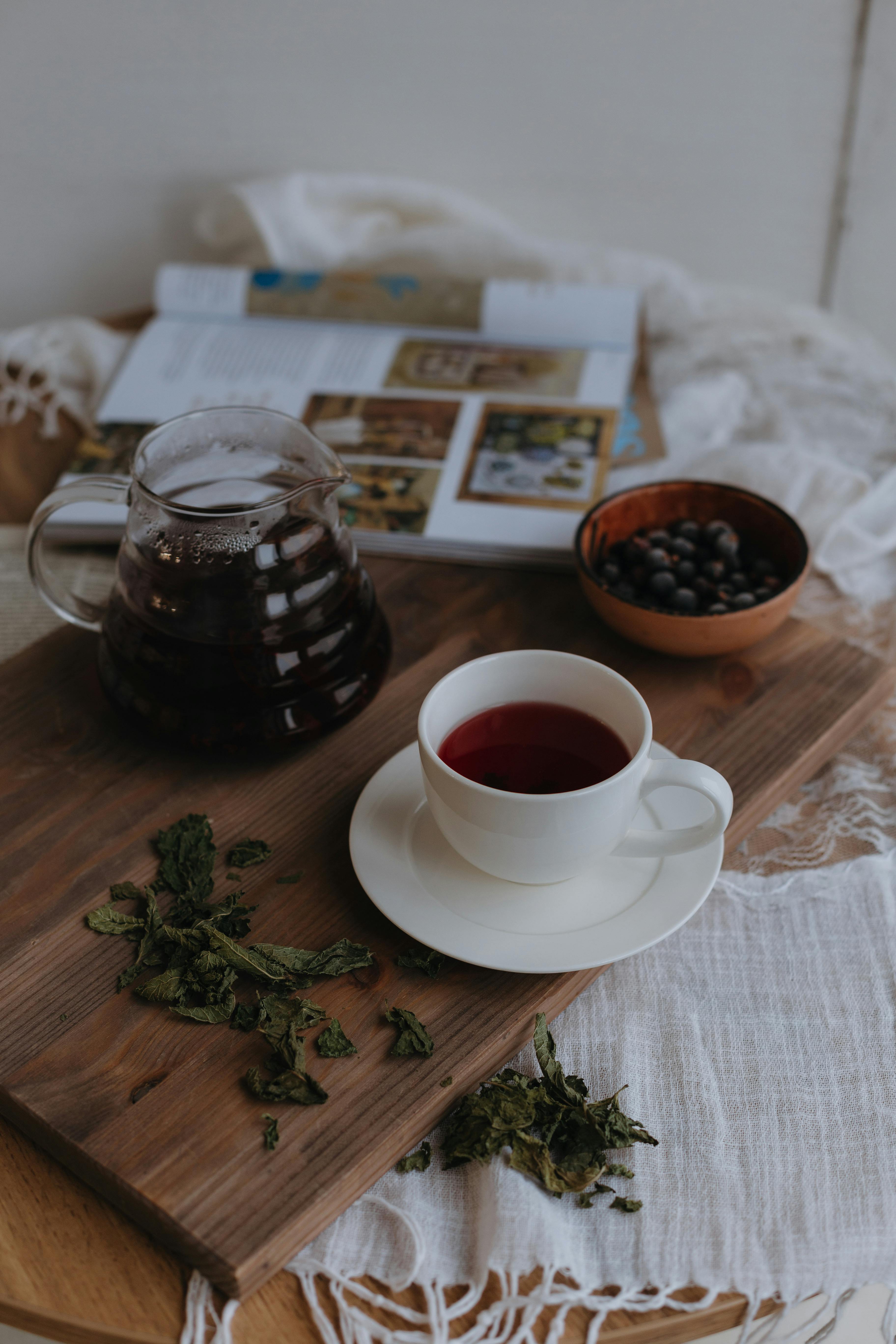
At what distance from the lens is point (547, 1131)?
0.58 meters

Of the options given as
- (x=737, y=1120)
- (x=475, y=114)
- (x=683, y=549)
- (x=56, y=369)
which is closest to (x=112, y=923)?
(x=737, y=1120)

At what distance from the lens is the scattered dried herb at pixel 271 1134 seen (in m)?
0.54

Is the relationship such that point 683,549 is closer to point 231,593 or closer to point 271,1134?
point 231,593

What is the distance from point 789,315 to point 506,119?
0.44 m

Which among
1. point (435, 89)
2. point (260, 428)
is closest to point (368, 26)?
point (435, 89)

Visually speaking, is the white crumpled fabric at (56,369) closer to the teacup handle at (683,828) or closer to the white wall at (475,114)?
the white wall at (475,114)

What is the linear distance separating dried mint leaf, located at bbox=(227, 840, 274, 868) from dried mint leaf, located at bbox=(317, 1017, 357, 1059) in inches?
5.3

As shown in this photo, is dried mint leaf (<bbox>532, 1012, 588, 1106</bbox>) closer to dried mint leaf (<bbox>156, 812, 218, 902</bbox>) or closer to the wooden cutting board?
the wooden cutting board

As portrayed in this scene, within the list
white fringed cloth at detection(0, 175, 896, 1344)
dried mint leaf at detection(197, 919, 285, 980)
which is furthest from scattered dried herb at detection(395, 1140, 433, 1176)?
dried mint leaf at detection(197, 919, 285, 980)

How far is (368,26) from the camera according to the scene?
51.6 inches

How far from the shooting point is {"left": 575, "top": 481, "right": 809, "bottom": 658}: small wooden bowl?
0.79 meters

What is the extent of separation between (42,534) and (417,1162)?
0.51 meters

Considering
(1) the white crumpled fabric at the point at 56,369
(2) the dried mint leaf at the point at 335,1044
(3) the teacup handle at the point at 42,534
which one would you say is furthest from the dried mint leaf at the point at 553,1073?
(1) the white crumpled fabric at the point at 56,369

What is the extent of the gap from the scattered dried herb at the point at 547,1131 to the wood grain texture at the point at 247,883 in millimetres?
18
